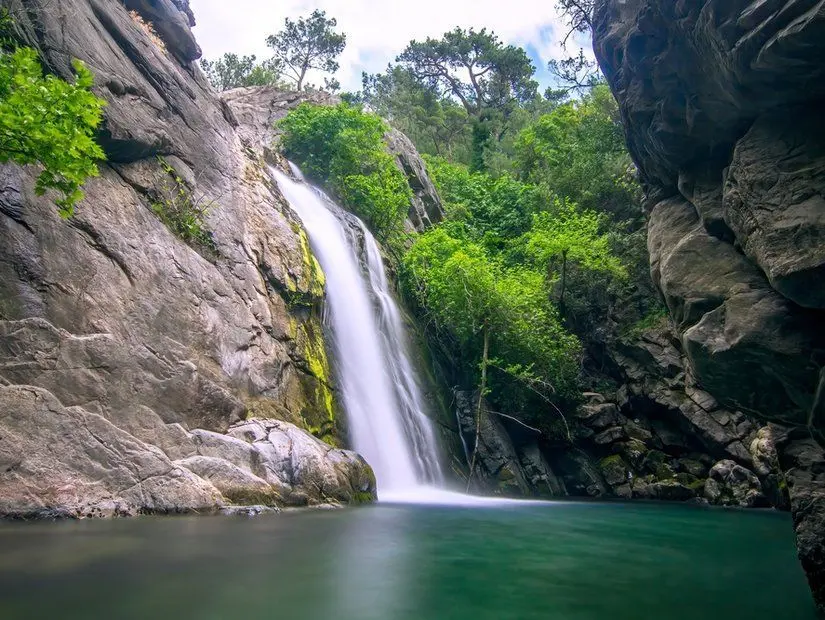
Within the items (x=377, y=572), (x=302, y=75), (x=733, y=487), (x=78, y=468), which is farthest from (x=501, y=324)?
(x=302, y=75)

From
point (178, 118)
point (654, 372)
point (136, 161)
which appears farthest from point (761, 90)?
point (654, 372)

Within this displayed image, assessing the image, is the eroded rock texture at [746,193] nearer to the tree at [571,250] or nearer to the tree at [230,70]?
the tree at [571,250]

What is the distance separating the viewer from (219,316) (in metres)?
12.4

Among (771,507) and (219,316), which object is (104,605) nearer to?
(219,316)

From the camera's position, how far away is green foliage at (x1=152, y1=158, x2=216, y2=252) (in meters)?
12.9

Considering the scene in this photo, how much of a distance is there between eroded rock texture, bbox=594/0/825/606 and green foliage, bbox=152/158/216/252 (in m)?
9.21

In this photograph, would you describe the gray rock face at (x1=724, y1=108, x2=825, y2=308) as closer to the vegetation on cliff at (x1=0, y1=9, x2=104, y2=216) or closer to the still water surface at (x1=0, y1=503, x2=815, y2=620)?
the still water surface at (x1=0, y1=503, x2=815, y2=620)

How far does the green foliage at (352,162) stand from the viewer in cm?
2388

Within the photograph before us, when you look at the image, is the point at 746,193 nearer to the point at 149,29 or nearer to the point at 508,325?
the point at 508,325

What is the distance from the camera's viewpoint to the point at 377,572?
6.31 metres

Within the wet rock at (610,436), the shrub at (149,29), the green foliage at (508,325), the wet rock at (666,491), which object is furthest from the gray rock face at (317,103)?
the wet rock at (666,491)

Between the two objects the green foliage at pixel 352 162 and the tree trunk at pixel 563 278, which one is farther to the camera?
the green foliage at pixel 352 162

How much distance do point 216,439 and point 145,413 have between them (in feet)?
4.14

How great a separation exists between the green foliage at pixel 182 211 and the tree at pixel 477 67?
36201 mm
